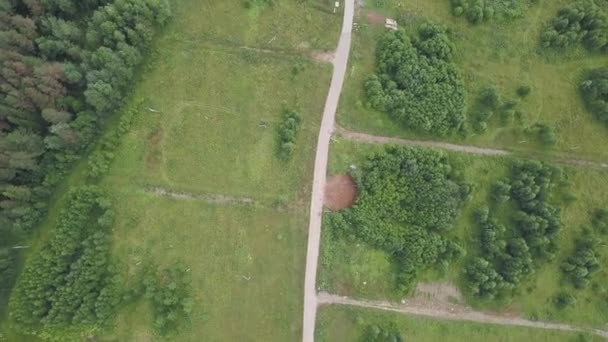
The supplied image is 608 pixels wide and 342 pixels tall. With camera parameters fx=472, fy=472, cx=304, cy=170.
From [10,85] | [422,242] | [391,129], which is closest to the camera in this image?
[10,85]

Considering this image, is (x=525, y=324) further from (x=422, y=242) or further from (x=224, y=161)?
(x=224, y=161)

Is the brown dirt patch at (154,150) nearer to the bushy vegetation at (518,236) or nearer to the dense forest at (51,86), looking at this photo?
the dense forest at (51,86)

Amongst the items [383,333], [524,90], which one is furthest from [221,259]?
[524,90]

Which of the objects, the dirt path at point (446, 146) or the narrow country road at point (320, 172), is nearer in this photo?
the narrow country road at point (320, 172)

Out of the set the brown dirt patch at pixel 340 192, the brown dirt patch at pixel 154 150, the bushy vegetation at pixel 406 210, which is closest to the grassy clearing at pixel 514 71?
the bushy vegetation at pixel 406 210

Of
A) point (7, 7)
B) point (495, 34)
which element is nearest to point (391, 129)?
point (495, 34)

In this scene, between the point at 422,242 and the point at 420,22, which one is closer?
the point at 422,242

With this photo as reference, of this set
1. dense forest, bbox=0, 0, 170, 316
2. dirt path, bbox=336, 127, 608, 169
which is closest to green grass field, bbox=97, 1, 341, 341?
dense forest, bbox=0, 0, 170, 316

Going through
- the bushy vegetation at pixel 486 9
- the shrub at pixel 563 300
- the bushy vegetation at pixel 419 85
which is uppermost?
the bushy vegetation at pixel 486 9

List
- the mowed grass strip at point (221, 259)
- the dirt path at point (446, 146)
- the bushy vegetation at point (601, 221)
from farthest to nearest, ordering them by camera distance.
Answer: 1. the dirt path at point (446, 146)
2. the bushy vegetation at point (601, 221)
3. the mowed grass strip at point (221, 259)
